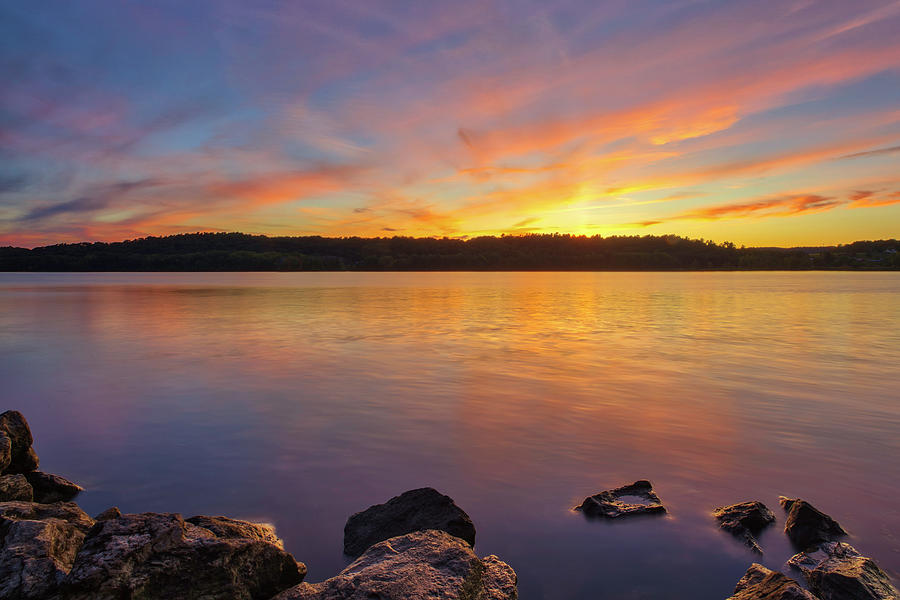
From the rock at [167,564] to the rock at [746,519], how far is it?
11.8 ft

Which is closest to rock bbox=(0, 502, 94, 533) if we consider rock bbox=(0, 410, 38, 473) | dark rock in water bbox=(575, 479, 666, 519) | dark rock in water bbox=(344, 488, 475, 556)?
rock bbox=(0, 410, 38, 473)

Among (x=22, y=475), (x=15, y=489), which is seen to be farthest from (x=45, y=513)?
(x=22, y=475)

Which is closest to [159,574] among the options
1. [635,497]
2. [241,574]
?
[241,574]

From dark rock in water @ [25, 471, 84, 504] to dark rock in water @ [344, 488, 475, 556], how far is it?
3.05 metres

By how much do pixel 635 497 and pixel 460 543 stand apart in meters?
2.29

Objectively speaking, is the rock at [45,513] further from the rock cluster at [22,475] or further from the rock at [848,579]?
the rock at [848,579]

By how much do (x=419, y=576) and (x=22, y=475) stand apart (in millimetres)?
4099

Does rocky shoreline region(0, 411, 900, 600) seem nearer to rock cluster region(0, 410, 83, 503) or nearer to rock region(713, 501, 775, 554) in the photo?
rock region(713, 501, 775, 554)

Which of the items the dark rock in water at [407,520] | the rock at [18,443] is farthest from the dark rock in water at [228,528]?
the rock at [18,443]

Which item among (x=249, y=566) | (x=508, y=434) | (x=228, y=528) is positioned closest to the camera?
(x=249, y=566)

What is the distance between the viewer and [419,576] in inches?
131

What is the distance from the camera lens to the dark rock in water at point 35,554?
10.3ft

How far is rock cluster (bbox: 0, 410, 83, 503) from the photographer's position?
4.89 metres

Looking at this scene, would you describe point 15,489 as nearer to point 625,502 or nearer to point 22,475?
point 22,475
